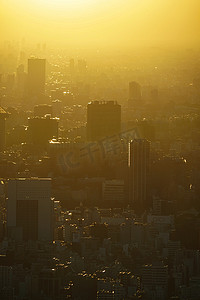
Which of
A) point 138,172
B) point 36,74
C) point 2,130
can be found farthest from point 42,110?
point 138,172

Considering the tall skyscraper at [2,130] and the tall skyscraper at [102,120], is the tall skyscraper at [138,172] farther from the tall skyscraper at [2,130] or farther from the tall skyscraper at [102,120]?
the tall skyscraper at [2,130]

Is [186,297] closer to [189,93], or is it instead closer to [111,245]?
[111,245]

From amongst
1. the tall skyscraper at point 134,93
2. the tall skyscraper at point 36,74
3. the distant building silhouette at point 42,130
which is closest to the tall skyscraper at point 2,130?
the distant building silhouette at point 42,130

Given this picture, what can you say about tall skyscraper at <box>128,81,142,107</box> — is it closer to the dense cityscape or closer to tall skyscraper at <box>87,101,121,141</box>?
the dense cityscape

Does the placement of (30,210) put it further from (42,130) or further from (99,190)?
(42,130)

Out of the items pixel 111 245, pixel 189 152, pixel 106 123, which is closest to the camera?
pixel 111 245

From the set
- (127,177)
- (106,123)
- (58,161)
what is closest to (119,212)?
(127,177)
